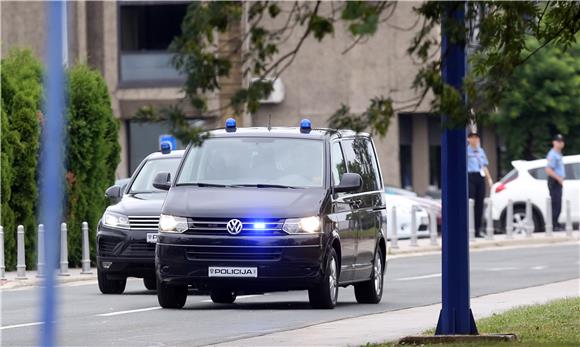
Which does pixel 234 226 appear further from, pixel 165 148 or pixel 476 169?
pixel 476 169

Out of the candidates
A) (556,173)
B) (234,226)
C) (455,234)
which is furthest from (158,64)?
(455,234)

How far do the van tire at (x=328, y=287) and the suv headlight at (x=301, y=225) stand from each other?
358mm

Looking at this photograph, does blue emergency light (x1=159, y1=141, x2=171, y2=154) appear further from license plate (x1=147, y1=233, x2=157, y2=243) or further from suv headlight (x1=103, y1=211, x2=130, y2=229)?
license plate (x1=147, y1=233, x2=157, y2=243)

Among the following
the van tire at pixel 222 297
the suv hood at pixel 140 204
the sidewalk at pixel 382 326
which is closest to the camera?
the sidewalk at pixel 382 326

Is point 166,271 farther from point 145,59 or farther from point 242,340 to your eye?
point 145,59

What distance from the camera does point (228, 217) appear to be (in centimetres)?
1672

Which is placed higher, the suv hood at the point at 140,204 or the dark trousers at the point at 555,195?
the suv hood at the point at 140,204

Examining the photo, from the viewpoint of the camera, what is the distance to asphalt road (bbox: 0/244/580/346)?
558 inches

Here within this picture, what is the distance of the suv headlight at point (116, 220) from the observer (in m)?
20.3

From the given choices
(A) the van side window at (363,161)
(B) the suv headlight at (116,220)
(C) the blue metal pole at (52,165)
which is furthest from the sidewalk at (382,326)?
(C) the blue metal pole at (52,165)

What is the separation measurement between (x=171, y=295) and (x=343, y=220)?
76.2 inches

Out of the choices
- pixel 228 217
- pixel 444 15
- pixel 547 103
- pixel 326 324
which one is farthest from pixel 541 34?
pixel 547 103

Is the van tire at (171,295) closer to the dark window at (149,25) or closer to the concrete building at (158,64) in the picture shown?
the concrete building at (158,64)

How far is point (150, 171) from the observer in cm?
2148
